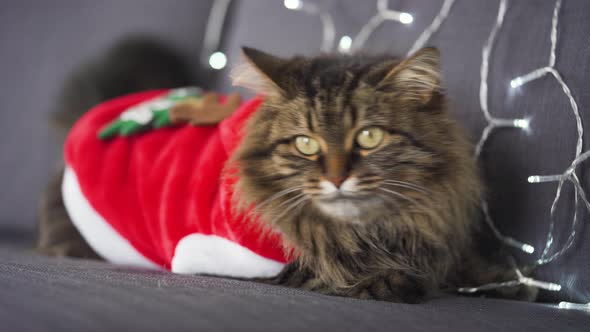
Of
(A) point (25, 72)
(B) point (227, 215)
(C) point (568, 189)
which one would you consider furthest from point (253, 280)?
(A) point (25, 72)

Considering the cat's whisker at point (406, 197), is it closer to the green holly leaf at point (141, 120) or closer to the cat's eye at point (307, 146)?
the cat's eye at point (307, 146)

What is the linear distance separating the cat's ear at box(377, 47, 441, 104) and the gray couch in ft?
0.82

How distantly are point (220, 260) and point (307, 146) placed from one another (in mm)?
301

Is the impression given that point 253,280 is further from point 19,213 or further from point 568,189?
point 19,213

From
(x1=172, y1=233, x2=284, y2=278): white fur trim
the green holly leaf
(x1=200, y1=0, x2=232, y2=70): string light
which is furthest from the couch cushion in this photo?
(x1=200, y1=0, x2=232, y2=70): string light

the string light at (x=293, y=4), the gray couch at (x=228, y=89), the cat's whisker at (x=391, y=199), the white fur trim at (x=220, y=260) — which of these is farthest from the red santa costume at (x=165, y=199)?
the string light at (x=293, y=4)


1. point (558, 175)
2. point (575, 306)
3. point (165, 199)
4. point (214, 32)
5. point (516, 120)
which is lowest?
point (575, 306)

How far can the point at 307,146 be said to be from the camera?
113 cm

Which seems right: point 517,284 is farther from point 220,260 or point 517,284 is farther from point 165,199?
point 165,199

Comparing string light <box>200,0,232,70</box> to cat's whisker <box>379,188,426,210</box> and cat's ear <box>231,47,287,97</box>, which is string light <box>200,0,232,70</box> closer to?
cat's ear <box>231,47,287,97</box>

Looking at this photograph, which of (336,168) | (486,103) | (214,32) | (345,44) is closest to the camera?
(336,168)

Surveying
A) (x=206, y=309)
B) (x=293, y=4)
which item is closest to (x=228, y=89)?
(x=293, y=4)

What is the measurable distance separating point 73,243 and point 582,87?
1.32 meters

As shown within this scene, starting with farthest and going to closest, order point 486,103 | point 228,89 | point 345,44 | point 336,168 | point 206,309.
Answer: point 228,89 → point 345,44 → point 486,103 → point 336,168 → point 206,309
